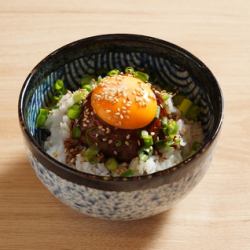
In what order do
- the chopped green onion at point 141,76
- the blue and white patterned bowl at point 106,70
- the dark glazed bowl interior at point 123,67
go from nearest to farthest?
the blue and white patterned bowl at point 106,70 → the dark glazed bowl interior at point 123,67 → the chopped green onion at point 141,76

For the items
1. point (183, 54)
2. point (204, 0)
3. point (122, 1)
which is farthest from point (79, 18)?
point (183, 54)

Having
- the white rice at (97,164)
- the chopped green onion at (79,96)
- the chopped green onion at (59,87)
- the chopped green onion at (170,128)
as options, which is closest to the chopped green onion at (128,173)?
the white rice at (97,164)

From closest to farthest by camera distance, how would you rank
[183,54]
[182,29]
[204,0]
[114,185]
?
[114,185] → [183,54] → [182,29] → [204,0]

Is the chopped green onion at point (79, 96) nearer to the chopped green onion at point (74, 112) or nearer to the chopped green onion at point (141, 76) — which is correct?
the chopped green onion at point (74, 112)

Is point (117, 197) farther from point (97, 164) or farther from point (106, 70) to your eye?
point (106, 70)

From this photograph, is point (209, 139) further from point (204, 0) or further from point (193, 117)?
point (204, 0)

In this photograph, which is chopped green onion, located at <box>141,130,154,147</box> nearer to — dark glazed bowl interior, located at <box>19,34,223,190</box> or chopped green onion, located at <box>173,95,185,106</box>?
dark glazed bowl interior, located at <box>19,34,223,190</box>

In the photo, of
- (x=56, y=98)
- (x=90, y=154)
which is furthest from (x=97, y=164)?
(x=56, y=98)
